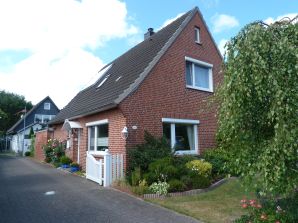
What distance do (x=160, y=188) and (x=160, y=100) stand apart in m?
4.70

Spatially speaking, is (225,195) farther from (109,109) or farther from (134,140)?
(109,109)

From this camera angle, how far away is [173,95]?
14133 millimetres

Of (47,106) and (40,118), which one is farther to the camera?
(47,106)

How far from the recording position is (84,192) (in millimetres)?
10461

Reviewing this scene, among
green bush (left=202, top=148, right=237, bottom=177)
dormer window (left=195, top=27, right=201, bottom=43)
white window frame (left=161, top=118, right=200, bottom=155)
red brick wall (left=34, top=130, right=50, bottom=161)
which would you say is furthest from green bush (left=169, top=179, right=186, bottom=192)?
red brick wall (left=34, top=130, right=50, bottom=161)

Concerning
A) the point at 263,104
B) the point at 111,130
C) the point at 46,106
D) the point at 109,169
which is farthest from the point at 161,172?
the point at 46,106

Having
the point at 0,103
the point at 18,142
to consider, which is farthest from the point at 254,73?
the point at 0,103

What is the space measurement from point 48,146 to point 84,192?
Result: 12272 mm

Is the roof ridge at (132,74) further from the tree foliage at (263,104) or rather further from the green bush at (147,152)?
the tree foliage at (263,104)

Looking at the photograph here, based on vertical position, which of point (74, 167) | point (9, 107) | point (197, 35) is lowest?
point (74, 167)

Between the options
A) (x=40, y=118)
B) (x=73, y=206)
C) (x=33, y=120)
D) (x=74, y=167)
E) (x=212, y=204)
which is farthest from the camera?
(x=40, y=118)

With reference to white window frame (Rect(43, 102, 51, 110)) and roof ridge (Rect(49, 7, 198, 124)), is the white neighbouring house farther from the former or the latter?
roof ridge (Rect(49, 7, 198, 124))

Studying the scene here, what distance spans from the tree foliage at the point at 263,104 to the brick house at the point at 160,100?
629 centimetres

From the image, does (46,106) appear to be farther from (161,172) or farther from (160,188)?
(160,188)
